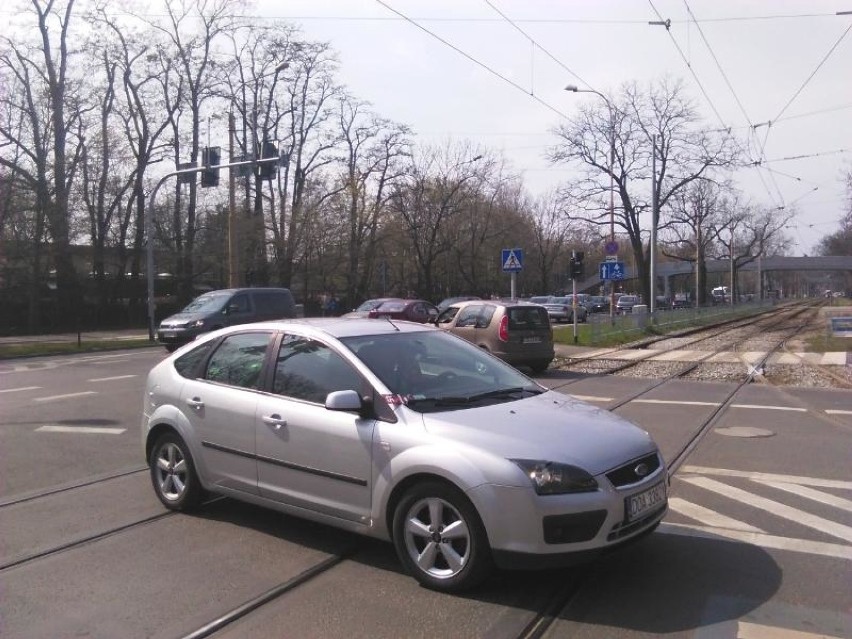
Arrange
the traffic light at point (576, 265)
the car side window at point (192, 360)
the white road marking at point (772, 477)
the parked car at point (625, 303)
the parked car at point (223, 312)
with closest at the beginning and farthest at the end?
the car side window at point (192, 360), the white road marking at point (772, 477), the parked car at point (223, 312), the traffic light at point (576, 265), the parked car at point (625, 303)

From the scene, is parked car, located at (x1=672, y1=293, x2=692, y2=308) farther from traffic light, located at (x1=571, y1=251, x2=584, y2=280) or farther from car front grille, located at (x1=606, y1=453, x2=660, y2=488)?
car front grille, located at (x1=606, y1=453, x2=660, y2=488)

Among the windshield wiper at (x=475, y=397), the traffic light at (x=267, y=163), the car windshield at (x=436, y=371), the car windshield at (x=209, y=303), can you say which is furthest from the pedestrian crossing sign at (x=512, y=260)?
the windshield wiper at (x=475, y=397)

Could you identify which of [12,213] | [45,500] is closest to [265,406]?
[45,500]

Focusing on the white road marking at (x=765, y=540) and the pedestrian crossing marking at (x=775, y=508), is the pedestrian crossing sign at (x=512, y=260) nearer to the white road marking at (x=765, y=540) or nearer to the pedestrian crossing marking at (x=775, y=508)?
the pedestrian crossing marking at (x=775, y=508)

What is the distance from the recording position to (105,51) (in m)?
41.2

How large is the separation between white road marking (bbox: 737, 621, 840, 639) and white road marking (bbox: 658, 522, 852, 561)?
4.26 ft

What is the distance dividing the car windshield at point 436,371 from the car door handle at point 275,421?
0.67 meters

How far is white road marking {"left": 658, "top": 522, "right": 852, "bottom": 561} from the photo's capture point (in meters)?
4.99

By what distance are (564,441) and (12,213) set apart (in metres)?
36.6

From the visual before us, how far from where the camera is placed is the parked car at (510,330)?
16422mm

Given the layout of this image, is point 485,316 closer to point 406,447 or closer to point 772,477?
point 772,477

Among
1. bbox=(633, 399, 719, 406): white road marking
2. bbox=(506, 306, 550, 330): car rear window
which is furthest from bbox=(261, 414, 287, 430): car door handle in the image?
bbox=(506, 306, 550, 330): car rear window

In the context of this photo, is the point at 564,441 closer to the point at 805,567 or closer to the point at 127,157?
the point at 805,567

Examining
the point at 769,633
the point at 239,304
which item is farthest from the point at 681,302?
the point at 769,633
